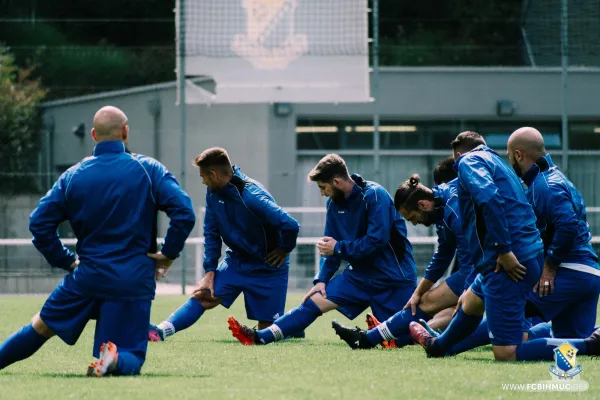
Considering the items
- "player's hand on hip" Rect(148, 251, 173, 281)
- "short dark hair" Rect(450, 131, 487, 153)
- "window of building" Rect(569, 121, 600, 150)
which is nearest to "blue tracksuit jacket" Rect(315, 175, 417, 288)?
"short dark hair" Rect(450, 131, 487, 153)

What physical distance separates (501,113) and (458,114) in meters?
0.86

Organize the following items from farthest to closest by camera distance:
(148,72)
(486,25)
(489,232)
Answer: (486,25)
(148,72)
(489,232)

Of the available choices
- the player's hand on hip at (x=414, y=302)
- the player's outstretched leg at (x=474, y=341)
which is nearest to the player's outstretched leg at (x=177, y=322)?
the player's hand on hip at (x=414, y=302)

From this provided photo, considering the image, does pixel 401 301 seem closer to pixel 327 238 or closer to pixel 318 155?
pixel 327 238

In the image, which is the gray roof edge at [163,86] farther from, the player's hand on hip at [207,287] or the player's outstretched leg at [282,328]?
the player's outstretched leg at [282,328]

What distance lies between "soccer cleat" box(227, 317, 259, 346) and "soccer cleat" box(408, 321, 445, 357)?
1.66m

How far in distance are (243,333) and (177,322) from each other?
0.85 metres

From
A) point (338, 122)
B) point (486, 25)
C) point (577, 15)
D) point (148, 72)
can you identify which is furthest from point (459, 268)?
point (486, 25)

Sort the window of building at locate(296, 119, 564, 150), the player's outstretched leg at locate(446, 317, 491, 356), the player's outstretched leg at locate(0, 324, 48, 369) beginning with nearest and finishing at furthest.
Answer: the player's outstretched leg at locate(0, 324, 48, 369) < the player's outstretched leg at locate(446, 317, 491, 356) < the window of building at locate(296, 119, 564, 150)

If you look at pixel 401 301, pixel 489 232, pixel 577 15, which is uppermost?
pixel 577 15

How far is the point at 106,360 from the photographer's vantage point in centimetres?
684

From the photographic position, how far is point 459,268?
9.17 meters

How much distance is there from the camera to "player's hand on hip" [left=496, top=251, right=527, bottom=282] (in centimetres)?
737

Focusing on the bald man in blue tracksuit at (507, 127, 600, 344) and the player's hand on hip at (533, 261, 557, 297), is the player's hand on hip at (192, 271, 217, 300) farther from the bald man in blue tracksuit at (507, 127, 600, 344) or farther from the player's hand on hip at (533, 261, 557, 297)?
the player's hand on hip at (533, 261, 557, 297)
